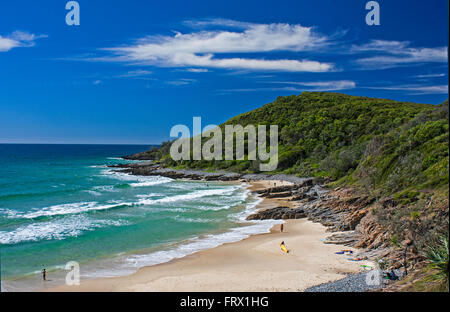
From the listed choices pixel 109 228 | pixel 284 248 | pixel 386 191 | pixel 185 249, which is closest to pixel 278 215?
pixel 386 191

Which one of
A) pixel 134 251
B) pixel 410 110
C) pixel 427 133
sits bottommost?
pixel 134 251

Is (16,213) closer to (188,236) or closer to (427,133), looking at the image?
(188,236)

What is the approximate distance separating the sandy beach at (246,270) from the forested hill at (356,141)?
830 cm

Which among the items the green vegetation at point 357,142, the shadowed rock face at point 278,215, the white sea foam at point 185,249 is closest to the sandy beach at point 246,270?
the white sea foam at point 185,249

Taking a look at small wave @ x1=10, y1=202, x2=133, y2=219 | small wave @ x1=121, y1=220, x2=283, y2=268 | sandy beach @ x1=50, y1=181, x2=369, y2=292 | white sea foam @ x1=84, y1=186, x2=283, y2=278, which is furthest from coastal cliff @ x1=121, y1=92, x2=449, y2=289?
small wave @ x1=10, y1=202, x2=133, y2=219

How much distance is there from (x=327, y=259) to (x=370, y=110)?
287ft

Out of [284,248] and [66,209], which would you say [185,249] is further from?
[66,209]

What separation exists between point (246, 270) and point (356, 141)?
2275 inches

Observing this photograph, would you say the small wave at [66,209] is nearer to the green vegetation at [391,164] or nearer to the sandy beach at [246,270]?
Answer: the sandy beach at [246,270]

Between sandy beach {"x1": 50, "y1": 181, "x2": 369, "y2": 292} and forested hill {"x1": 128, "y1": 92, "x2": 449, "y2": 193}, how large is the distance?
327 inches

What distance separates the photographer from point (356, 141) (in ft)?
226

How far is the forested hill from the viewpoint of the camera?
82.3ft

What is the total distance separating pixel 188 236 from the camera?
84.2 ft
